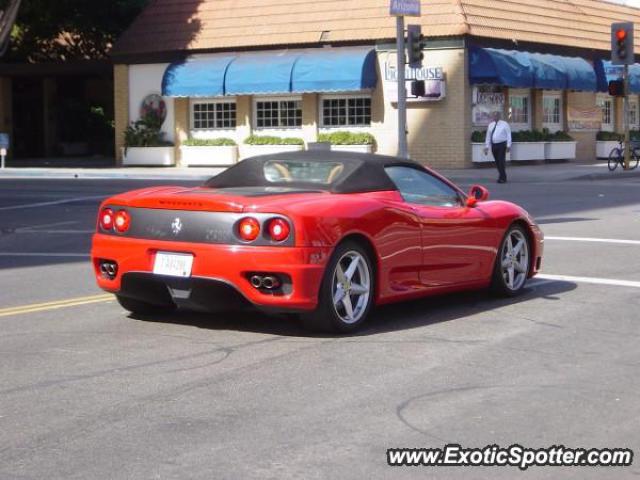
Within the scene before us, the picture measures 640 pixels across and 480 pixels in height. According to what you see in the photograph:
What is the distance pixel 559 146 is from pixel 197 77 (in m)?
12.2

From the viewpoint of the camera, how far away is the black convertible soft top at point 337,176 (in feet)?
29.1

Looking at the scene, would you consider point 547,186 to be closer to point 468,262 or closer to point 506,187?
point 506,187

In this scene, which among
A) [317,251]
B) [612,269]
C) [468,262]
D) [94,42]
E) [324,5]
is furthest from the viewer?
[94,42]

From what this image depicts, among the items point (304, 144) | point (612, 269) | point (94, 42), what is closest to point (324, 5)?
point (304, 144)

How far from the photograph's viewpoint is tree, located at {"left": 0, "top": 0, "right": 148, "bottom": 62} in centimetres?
4203

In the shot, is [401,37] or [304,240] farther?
[401,37]

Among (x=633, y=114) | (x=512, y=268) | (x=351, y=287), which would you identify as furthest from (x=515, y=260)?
(x=633, y=114)

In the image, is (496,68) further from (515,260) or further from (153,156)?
(515,260)

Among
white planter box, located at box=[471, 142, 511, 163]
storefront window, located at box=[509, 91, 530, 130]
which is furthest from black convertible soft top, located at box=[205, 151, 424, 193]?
storefront window, located at box=[509, 91, 530, 130]

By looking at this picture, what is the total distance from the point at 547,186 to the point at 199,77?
1472cm

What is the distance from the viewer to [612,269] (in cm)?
1186

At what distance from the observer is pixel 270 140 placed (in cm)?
3794

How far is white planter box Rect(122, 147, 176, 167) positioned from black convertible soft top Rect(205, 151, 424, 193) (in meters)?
30.4

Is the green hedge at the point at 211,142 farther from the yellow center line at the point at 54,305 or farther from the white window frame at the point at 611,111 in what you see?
the yellow center line at the point at 54,305
